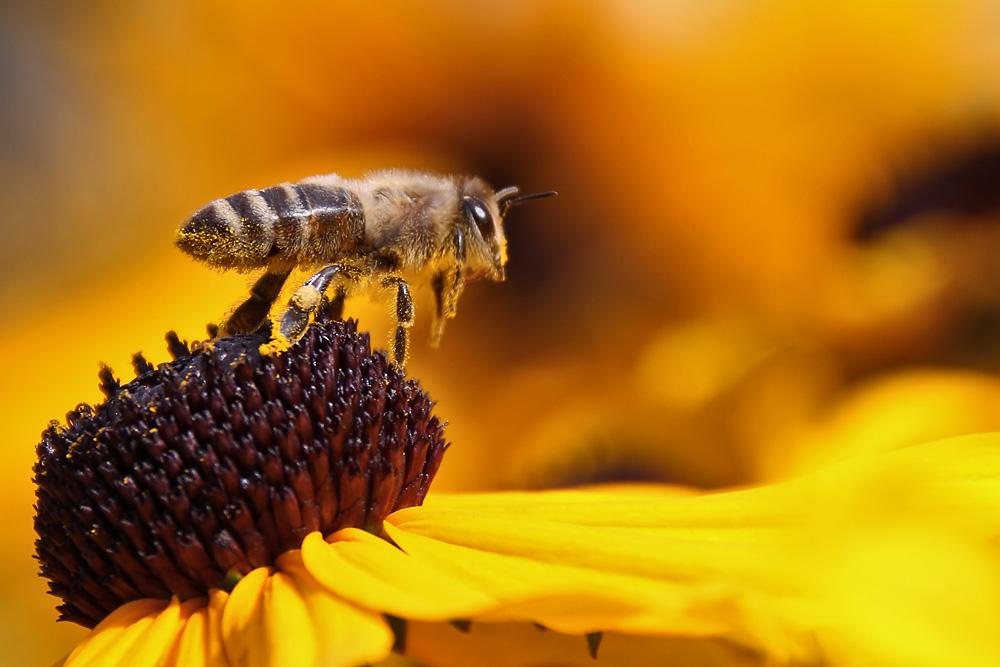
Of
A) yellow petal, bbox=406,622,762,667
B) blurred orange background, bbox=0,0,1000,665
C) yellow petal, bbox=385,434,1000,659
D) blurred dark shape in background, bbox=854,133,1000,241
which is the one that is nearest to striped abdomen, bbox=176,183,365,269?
yellow petal, bbox=385,434,1000,659

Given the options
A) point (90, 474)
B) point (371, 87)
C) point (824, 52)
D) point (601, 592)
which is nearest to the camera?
point (601, 592)

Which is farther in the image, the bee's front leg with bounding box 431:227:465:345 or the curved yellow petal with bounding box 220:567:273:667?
the bee's front leg with bounding box 431:227:465:345

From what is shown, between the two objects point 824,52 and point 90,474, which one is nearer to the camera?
point 90,474

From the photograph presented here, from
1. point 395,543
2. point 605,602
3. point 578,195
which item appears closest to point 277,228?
point 395,543

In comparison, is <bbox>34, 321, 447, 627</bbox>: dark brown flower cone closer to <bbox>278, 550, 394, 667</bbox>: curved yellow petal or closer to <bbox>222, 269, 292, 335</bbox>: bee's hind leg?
<bbox>278, 550, 394, 667</bbox>: curved yellow petal

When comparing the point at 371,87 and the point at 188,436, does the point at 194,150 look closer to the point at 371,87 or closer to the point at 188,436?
the point at 371,87

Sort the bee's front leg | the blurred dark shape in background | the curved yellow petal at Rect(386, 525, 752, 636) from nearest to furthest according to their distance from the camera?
1. the curved yellow petal at Rect(386, 525, 752, 636)
2. the bee's front leg
3. the blurred dark shape in background

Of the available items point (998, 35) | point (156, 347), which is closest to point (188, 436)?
point (156, 347)
